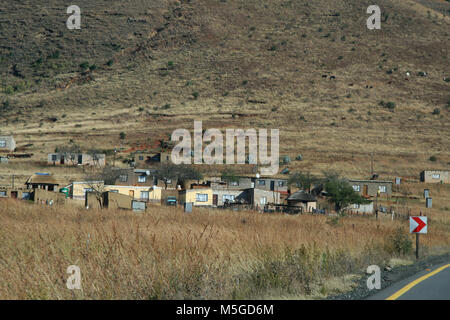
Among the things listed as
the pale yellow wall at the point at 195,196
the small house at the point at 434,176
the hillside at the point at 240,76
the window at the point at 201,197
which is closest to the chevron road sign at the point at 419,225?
the pale yellow wall at the point at 195,196

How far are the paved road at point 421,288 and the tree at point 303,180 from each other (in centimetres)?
4225

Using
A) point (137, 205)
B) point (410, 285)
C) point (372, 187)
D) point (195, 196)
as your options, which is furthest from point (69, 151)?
point (410, 285)

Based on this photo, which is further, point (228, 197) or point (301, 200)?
point (228, 197)

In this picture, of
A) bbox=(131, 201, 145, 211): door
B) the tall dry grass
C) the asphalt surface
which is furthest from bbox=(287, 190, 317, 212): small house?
the tall dry grass

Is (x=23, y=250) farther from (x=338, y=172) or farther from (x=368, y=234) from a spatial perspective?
(x=338, y=172)

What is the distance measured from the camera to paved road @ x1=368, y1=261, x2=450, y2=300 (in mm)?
10805

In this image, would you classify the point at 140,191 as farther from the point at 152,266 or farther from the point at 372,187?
the point at 152,266

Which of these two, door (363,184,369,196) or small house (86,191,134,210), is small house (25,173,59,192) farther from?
door (363,184,369,196)

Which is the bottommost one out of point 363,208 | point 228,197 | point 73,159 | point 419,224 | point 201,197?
point 363,208

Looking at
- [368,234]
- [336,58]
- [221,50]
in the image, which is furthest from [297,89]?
[368,234]

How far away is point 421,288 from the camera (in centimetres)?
1217

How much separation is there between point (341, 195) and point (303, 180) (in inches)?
364

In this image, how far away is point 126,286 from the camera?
9.35 metres

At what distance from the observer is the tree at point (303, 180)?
190 ft
